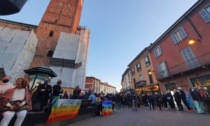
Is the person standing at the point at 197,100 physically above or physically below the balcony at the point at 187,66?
below

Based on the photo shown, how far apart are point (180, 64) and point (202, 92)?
748 cm

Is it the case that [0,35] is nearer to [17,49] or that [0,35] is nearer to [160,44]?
[17,49]

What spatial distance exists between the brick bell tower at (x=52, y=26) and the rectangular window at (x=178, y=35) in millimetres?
18873

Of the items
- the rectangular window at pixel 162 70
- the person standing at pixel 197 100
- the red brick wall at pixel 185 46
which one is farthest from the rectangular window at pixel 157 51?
the person standing at pixel 197 100

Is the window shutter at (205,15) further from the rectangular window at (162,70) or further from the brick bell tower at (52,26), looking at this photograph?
the brick bell tower at (52,26)

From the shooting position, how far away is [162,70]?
57.9ft

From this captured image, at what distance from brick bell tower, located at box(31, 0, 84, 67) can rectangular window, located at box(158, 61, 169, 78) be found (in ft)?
61.0

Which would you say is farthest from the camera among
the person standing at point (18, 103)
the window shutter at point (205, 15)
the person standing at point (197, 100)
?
the window shutter at point (205, 15)

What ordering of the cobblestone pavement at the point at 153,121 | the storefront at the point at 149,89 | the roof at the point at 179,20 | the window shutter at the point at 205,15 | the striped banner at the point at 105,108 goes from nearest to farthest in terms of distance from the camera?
the cobblestone pavement at the point at 153,121 < the striped banner at the point at 105,108 < the window shutter at the point at 205,15 < the roof at the point at 179,20 < the storefront at the point at 149,89

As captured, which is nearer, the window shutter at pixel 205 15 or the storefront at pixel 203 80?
the storefront at pixel 203 80

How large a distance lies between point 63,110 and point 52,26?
2168 centimetres

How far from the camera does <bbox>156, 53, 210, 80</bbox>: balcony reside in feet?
37.5

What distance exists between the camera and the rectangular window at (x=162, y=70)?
658 inches

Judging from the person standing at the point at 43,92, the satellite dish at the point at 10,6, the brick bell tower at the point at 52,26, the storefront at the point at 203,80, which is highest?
the brick bell tower at the point at 52,26
